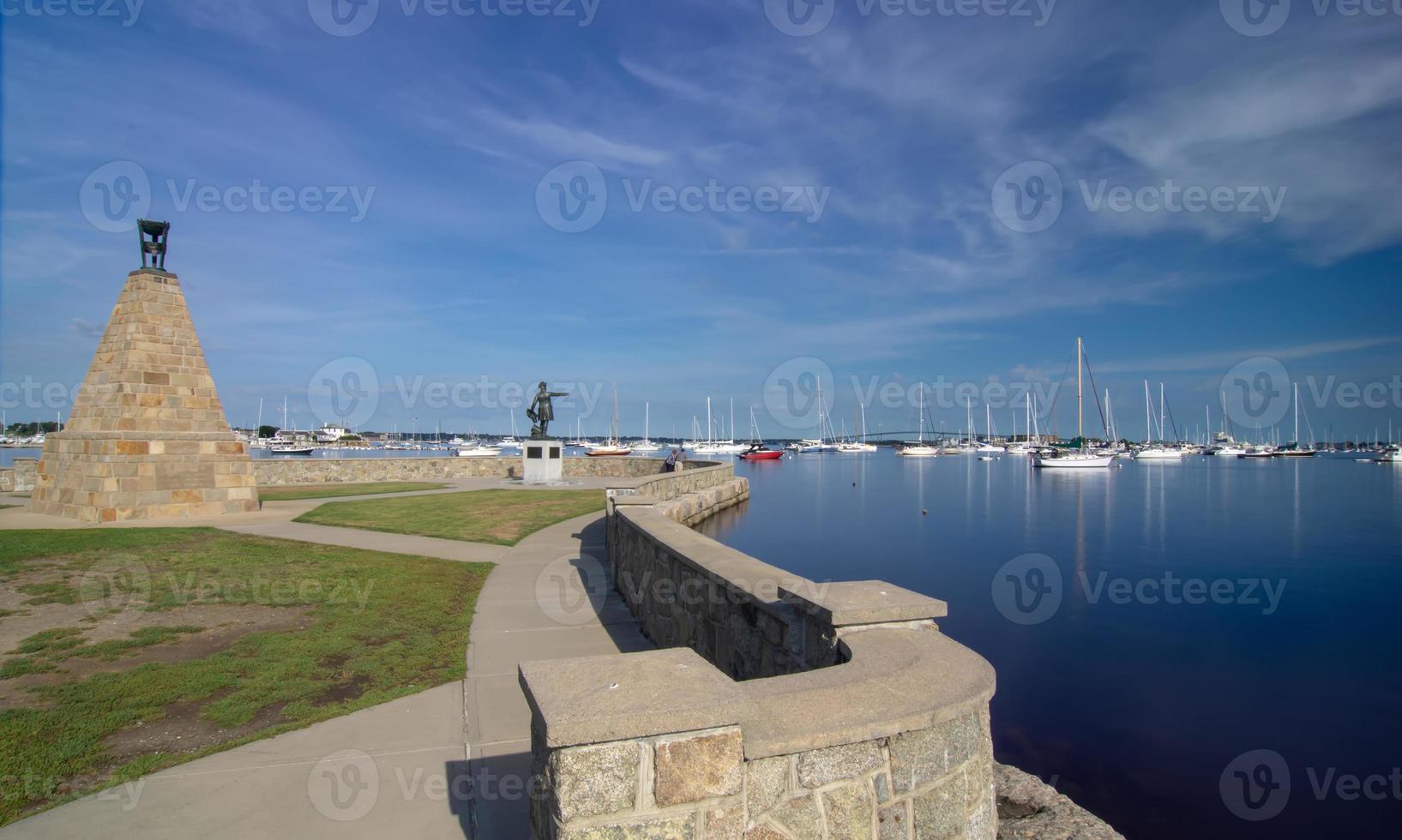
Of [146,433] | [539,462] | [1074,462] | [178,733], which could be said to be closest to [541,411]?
[539,462]

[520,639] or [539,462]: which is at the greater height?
[539,462]

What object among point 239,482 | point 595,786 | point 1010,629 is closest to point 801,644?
point 595,786

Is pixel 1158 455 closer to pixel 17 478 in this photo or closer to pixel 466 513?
pixel 466 513

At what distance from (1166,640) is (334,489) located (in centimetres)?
2596

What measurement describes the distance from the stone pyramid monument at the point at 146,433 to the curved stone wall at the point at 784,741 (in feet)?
59.5

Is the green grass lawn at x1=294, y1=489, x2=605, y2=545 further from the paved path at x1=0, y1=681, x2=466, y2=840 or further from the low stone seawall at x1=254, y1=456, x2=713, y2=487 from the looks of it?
the low stone seawall at x1=254, y1=456, x2=713, y2=487

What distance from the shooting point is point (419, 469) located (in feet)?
114

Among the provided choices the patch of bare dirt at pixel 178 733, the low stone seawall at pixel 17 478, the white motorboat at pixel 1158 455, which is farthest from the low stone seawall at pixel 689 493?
the white motorboat at pixel 1158 455

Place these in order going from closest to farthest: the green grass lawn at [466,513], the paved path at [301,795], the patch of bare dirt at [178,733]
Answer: the paved path at [301,795]
the patch of bare dirt at [178,733]
the green grass lawn at [466,513]

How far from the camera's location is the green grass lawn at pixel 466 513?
16.0m

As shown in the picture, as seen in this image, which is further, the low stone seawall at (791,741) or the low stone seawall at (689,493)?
the low stone seawall at (689,493)

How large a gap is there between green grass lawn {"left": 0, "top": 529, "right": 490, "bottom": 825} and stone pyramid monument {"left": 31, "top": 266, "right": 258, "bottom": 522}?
4.58 m

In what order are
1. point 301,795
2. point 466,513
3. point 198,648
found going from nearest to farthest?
point 301,795 → point 198,648 → point 466,513

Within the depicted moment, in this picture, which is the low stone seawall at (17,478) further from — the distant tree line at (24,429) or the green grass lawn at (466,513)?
the distant tree line at (24,429)
